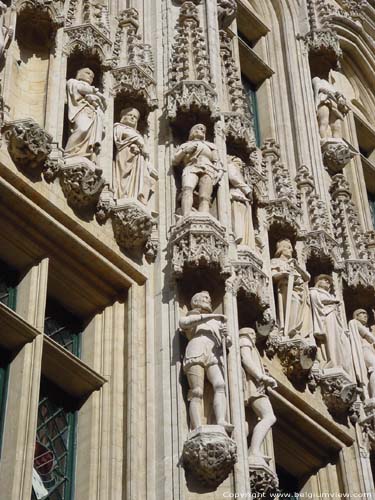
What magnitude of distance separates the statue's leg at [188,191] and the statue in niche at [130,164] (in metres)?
0.38

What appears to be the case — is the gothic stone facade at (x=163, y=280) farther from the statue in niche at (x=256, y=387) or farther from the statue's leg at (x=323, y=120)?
the statue's leg at (x=323, y=120)

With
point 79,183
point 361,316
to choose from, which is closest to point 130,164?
point 79,183

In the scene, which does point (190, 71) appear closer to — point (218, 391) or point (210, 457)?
point (218, 391)

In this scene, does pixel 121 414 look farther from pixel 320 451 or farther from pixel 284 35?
pixel 284 35

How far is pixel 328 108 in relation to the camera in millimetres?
20625

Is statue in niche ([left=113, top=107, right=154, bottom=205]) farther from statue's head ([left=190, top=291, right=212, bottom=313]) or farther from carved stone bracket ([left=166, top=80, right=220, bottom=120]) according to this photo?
statue's head ([left=190, top=291, right=212, bottom=313])

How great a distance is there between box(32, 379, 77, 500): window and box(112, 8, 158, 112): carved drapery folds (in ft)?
12.8

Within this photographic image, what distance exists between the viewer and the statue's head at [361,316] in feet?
56.5

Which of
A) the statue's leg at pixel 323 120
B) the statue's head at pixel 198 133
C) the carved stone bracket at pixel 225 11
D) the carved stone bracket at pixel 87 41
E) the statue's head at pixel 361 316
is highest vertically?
the carved stone bracket at pixel 225 11

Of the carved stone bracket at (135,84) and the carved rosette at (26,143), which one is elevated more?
the carved stone bracket at (135,84)

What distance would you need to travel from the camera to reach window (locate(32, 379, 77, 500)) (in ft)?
39.2

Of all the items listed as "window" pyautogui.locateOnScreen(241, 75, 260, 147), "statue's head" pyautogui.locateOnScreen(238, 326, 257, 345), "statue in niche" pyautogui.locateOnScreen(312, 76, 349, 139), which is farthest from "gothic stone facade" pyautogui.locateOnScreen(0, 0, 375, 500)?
"statue in niche" pyautogui.locateOnScreen(312, 76, 349, 139)

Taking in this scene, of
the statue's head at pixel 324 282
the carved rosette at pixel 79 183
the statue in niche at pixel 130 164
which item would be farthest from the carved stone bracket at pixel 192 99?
the statue's head at pixel 324 282

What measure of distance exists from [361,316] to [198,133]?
3710 millimetres
